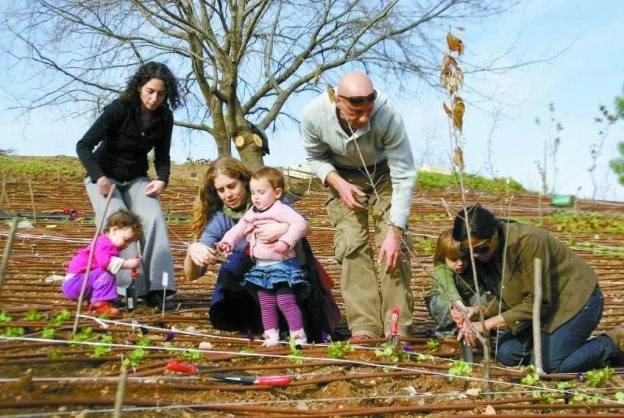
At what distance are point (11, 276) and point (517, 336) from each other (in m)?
3.16

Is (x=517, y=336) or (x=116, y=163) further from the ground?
(x=116, y=163)

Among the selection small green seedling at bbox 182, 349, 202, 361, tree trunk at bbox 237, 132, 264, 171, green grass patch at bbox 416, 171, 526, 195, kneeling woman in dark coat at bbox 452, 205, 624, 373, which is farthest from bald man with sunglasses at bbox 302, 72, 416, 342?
green grass patch at bbox 416, 171, 526, 195

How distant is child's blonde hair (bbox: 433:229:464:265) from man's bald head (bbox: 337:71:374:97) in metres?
0.84

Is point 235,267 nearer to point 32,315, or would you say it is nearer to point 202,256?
point 202,256

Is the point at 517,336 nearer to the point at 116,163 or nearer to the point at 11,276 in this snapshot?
the point at 116,163

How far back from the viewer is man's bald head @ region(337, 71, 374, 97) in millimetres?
3561

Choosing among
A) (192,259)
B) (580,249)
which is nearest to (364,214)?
(192,259)

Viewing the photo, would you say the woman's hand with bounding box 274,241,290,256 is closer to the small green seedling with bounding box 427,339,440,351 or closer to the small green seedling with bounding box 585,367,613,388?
the small green seedling with bounding box 427,339,440,351

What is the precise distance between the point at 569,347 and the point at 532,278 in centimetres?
36

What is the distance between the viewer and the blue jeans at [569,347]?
11.8 feet

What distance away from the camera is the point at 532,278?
3.55 metres

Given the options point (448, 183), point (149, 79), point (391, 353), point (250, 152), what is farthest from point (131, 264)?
point (448, 183)

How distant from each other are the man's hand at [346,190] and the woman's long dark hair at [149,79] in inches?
41.6

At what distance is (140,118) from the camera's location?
4449 millimetres
